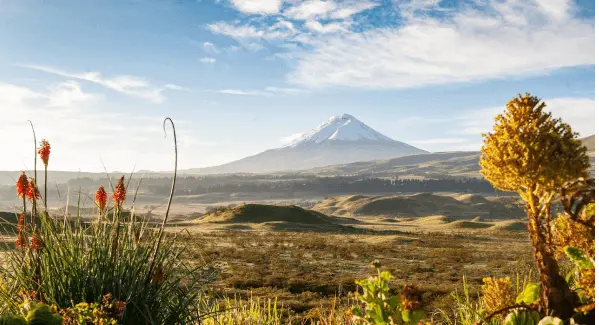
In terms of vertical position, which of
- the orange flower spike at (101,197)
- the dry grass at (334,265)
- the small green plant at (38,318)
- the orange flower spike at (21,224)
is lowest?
the dry grass at (334,265)

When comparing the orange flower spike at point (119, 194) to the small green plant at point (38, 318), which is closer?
the small green plant at point (38, 318)

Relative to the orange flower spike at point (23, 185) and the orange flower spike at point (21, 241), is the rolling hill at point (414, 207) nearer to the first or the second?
the orange flower spike at point (21, 241)

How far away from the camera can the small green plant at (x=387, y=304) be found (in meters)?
1.72

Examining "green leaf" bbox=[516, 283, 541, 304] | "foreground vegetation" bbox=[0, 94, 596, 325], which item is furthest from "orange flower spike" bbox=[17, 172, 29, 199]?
"green leaf" bbox=[516, 283, 541, 304]

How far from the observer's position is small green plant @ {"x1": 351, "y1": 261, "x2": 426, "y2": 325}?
1724 millimetres

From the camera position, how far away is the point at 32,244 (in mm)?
3244

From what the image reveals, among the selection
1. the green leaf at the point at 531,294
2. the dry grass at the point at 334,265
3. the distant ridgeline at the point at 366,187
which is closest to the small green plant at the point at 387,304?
the green leaf at the point at 531,294

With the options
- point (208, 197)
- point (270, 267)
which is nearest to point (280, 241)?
point (270, 267)

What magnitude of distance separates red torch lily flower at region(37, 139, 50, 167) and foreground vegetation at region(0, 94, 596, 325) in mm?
12

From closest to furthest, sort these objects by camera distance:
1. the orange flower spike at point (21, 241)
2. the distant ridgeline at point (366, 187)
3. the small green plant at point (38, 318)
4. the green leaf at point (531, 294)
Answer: the green leaf at point (531, 294) < the small green plant at point (38, 318) < the orange flower spike at point (21, 241) < the distant ridgeline at point (366, 187)

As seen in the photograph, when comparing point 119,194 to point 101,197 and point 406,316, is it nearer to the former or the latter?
point 101,197

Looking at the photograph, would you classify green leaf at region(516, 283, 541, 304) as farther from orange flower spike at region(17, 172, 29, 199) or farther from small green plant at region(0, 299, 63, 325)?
orange flower spike at region(17, 172, 29, 199)

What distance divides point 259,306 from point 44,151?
2.03 metres

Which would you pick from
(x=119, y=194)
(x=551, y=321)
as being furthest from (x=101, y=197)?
(x=551, y=321)
